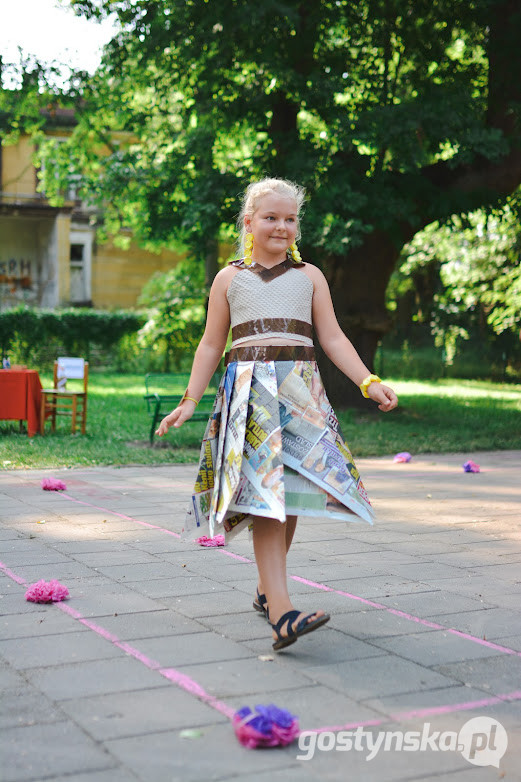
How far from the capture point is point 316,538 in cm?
632

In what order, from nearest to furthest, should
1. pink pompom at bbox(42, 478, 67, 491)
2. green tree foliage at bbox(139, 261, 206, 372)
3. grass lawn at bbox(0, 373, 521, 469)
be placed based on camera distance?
pink pompom at bbox(42, 478, 67, 491), grass lawn at bbox(0, 373, 521, 469), green tree foliage at bbox(139, 261, 206, 372)

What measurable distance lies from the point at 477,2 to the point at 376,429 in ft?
21.7

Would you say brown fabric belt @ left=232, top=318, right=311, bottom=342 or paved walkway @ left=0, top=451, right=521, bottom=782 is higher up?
brown fabric belt @ left=232, top=318, right=311, bottom=342

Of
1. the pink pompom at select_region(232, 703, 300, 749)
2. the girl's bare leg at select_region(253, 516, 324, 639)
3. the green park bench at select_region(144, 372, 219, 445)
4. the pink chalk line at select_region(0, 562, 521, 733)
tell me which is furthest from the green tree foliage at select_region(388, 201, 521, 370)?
the pink pompom at select_region(232, 703, 300, 749)

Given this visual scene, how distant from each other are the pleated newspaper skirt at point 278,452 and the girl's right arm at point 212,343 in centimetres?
15

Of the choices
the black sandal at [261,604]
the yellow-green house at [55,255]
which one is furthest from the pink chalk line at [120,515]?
the yellow-green house at [55,255]

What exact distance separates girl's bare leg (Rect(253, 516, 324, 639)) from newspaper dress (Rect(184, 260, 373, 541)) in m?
0.09

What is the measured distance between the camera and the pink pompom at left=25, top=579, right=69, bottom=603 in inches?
177

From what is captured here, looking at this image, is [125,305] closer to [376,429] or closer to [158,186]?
[158,186]

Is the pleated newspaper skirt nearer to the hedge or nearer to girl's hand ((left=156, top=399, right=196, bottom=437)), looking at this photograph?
girl's hand ((left=156, top=399, right=196, bottom=437))

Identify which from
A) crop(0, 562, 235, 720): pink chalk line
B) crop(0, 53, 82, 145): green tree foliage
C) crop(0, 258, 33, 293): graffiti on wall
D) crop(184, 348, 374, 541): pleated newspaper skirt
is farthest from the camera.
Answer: crop(0, 258, 33, 293): graffiti on wall

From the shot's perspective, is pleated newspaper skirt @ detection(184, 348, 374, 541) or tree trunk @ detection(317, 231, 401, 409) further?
tree trunk @ detection(317, 231, 401, 409)

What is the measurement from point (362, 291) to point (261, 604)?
1176 centimetres

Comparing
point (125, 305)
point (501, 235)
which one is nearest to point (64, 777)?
point (501, 235)
